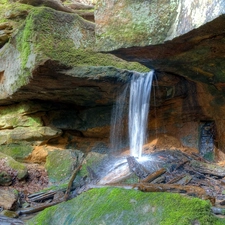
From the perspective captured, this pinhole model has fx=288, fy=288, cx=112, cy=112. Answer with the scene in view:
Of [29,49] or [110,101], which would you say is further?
[110,101]

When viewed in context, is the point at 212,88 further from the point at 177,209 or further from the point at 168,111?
the point at 177,209

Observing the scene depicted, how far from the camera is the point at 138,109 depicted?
8.54 m

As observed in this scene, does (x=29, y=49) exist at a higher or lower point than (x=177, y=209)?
higher

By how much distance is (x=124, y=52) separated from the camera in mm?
5039

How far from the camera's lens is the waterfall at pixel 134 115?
7973 mm

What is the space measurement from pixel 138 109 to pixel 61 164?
282 cm

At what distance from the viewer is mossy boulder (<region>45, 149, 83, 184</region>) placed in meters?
8.16

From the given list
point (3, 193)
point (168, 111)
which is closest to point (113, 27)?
point (3, 193)

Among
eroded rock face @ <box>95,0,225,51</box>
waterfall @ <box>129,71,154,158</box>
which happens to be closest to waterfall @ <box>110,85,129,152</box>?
waterfall @ <box>129,71,154,158</box>

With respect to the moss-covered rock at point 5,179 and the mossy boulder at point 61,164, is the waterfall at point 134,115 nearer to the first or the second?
the mossy boulder at point 61,164

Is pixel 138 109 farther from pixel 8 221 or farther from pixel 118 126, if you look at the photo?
pixel 8 221

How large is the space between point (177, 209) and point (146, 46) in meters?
2.64

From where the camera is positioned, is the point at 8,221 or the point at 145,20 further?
the point at 8,221

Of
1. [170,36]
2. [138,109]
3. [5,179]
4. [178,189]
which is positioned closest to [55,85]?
[138,109]
